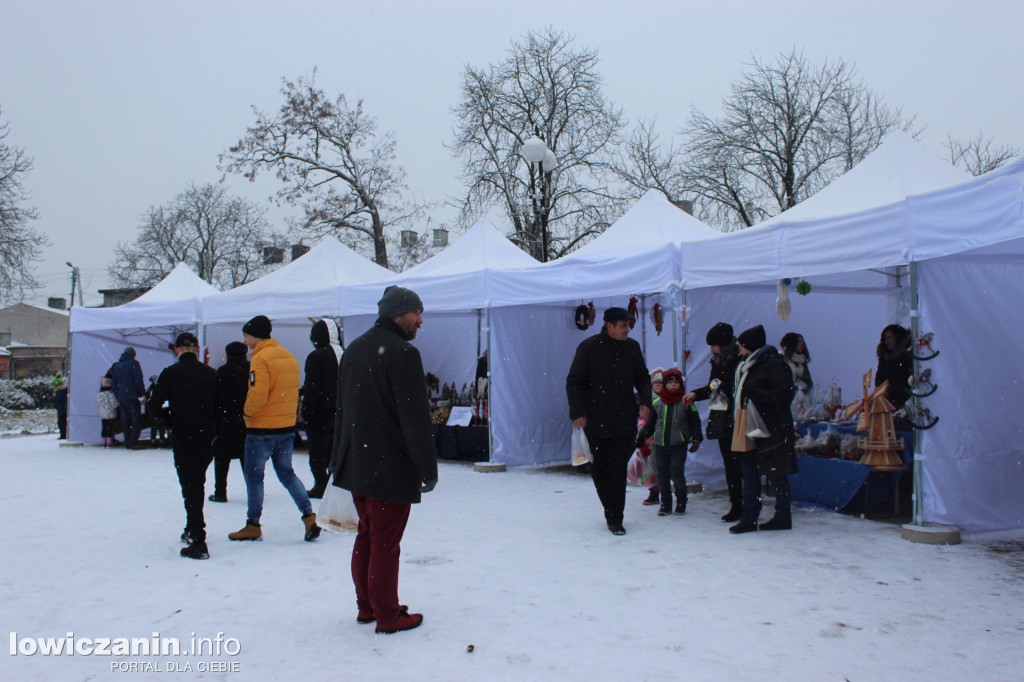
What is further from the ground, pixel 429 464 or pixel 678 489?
pixel 429 464

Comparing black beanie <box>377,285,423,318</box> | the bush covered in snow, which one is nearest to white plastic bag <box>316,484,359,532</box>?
black beanie <box>377,285,423,318</box>

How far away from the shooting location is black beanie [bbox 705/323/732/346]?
6414 mm

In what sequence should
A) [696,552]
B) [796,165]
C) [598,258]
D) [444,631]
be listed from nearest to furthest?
[444,631] → [696,552] → [598,258] → [796,165]

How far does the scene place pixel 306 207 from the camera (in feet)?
81.8

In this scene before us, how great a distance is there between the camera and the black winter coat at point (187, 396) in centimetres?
533

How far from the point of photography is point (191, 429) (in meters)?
5.32

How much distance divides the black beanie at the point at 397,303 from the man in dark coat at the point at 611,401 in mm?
2318

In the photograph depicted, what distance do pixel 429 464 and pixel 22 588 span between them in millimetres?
3072

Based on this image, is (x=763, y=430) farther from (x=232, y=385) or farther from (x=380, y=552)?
(x=232, y=385)

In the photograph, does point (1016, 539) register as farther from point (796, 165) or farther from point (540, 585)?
point (796, 165)

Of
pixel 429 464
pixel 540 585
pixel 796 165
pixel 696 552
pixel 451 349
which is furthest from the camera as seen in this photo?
pixel 796 165

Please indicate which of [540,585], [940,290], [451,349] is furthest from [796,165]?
[540,585]

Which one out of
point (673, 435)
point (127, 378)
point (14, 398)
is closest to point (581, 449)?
point (673, 435)

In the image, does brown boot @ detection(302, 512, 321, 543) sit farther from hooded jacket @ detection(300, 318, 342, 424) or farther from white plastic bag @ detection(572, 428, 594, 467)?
white plastic bag @ detection(572, 428, 594, 467)
